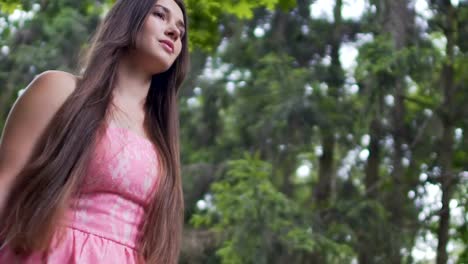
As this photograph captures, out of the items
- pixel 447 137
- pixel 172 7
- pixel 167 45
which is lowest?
pixel 167 45

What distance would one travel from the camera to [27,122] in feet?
6.92

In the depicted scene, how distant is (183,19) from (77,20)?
8.63 meters

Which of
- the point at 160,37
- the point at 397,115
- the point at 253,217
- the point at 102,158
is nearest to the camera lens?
the point at 102,158

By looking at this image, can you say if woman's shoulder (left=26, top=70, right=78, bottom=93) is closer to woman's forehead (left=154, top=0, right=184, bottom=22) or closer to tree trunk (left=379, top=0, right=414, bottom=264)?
woman's forehead (left=154, top=0, right=184, bottom=22)

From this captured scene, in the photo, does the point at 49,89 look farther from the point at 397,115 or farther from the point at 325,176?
the point at 325,176

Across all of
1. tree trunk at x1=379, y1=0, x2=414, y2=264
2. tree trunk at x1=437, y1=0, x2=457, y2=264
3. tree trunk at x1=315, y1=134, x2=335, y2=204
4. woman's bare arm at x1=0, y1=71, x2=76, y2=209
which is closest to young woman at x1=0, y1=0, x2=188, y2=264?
woman's bare arm at x1=0, y1=71, x2=76, y2=209

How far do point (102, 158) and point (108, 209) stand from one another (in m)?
0.12

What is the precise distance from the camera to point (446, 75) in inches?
400

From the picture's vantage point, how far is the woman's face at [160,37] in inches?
88.4

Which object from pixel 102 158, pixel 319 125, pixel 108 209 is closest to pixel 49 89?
pixel 102 158

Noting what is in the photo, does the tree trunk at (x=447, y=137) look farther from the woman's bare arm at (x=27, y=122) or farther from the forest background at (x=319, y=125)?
the woman's bare arm at (x=27, y=122)

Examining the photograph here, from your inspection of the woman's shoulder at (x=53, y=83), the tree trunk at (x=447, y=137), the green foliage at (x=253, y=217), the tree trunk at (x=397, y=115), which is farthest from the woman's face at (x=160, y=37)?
the tree trunk at (x=447, y=137)

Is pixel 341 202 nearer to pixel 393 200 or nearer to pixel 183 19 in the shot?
pixel 393 200

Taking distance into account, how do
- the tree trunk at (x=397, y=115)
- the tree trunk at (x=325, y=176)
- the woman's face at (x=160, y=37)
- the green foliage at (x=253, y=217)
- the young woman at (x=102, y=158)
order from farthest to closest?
the tree trunk at (x=325, y=176), the tree trunk at (x=397, y=115), the green foliage at (x=253, y=217), the woman's face at (x=160, y=37), the young woman at (x=102, y=158)
